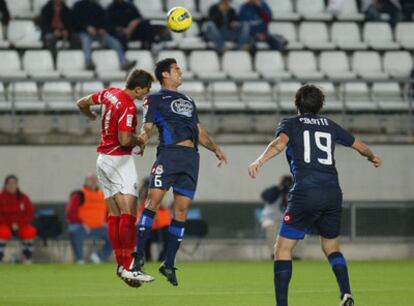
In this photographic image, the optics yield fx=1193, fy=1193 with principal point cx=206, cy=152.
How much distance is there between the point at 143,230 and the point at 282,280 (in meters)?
2.61

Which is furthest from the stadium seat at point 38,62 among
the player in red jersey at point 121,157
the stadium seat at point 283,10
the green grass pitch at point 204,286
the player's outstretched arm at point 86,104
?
the player in red jersey at point 121,157

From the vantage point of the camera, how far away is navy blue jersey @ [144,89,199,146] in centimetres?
1219

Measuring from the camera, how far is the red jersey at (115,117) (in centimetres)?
1210

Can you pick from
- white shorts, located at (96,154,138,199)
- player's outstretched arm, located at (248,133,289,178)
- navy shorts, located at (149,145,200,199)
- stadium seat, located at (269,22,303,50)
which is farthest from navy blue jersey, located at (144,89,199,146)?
stadium seat, located at (269,22,303,50)

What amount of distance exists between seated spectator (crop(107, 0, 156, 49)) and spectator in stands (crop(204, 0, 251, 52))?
121 cm

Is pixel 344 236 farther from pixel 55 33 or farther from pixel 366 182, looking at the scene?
pixel 55 33

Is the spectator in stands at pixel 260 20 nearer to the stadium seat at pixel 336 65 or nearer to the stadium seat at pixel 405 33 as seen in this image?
the stadium seat at pixel 336 65

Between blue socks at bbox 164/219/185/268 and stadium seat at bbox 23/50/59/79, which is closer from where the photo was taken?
blue socks at bbox 164/219/185/268

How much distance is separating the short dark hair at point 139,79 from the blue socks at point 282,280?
311cm

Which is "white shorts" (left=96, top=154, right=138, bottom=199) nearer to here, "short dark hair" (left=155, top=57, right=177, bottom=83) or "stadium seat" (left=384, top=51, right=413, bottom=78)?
"short dark hair" (left=155, top=57, right=177, bottom=83)

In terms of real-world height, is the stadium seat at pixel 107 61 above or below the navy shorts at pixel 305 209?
above

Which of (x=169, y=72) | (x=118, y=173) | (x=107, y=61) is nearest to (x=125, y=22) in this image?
(x=107, y=61)

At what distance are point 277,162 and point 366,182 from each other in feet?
5.83

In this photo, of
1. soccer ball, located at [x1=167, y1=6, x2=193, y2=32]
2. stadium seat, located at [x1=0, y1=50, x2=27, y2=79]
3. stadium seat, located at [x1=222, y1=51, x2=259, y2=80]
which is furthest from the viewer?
stadium seat, located at [x1=222, y1=51, x2=259, y2=80]
